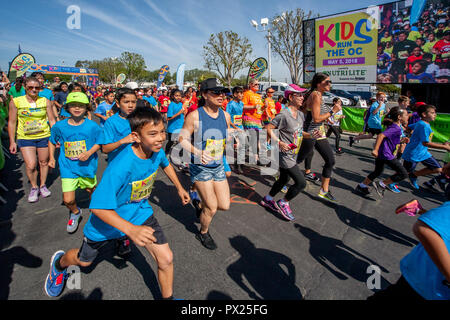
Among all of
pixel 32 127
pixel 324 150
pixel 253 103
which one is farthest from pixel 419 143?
pixel 32 127

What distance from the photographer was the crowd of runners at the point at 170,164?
1.57 m

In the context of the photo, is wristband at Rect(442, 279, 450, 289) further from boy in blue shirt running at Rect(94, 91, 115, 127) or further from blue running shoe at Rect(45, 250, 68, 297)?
boy in blue shirt running at Rect(94, 91, 115, 127)

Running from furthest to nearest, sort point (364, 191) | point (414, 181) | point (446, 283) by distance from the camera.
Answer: point (414, 181)
point (364, 191)
point (446, 283)

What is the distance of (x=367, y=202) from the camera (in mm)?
4355

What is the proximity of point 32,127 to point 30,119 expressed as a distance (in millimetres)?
141

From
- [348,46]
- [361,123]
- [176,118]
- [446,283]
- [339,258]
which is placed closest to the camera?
[446,283]

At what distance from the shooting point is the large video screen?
12.5 meters

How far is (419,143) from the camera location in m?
4.68

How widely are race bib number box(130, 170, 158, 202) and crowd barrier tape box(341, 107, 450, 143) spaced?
33.8ft

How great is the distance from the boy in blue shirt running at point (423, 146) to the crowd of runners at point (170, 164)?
0.8 inches

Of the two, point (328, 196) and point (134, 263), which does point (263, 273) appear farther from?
point (328, 196)

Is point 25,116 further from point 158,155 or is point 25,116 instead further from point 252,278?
point 252,278

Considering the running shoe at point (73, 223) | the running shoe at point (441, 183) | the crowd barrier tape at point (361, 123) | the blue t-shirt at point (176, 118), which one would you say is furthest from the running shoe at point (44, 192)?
the crowd barrier tape at point (361, 123)

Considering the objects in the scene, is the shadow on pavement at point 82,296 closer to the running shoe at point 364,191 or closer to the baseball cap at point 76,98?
the baseball cap at point 76,98
